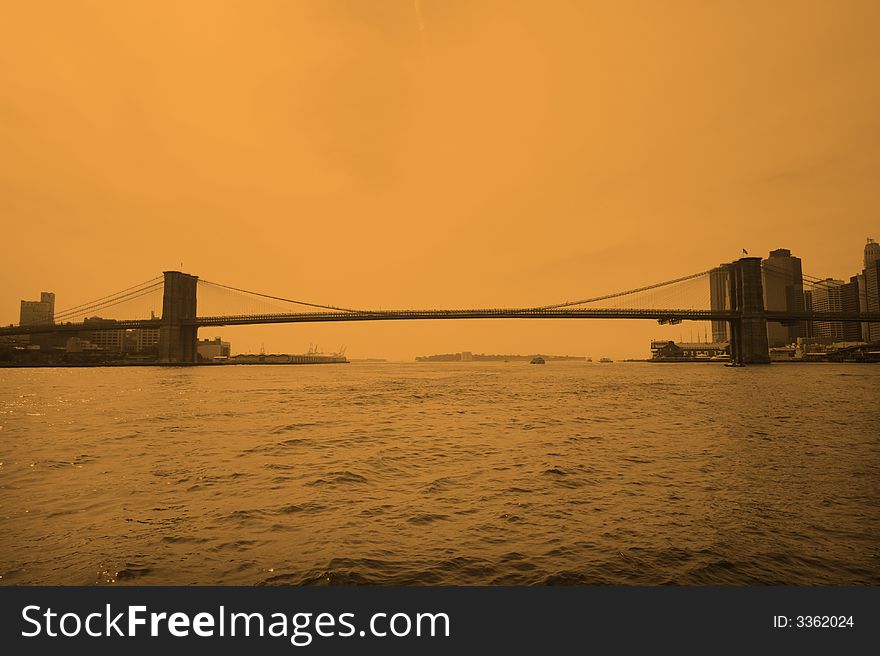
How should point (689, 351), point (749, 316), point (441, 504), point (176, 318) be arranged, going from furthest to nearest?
1. point (689, 351)
2. point (176, 318)
3. point (749, 316)
4. point (441, 504)

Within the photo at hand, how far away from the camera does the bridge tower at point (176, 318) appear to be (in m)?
105

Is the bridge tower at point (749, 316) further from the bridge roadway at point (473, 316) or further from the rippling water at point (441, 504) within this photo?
the rippling water at point (441, 504)

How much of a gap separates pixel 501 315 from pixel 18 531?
89998mm

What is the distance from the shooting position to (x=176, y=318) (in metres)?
105

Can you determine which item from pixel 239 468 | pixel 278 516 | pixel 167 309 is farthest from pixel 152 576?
pixel 167 309

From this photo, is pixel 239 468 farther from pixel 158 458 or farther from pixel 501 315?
pixel 501 315

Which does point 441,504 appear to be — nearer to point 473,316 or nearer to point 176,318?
point 473,316

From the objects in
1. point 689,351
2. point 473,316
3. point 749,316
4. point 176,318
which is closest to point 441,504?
point 473,316

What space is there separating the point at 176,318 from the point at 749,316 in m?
113

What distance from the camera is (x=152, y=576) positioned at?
19.3 feet

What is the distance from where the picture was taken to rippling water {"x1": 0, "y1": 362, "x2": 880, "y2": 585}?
20.2 ft

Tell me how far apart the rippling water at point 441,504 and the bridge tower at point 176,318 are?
Answer: 94.2 meters

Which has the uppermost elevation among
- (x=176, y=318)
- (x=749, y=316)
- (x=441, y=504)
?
(x=176, y=318)

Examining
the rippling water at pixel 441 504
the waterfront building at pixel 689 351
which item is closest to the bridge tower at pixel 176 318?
the rippling water at pixel 441 504
